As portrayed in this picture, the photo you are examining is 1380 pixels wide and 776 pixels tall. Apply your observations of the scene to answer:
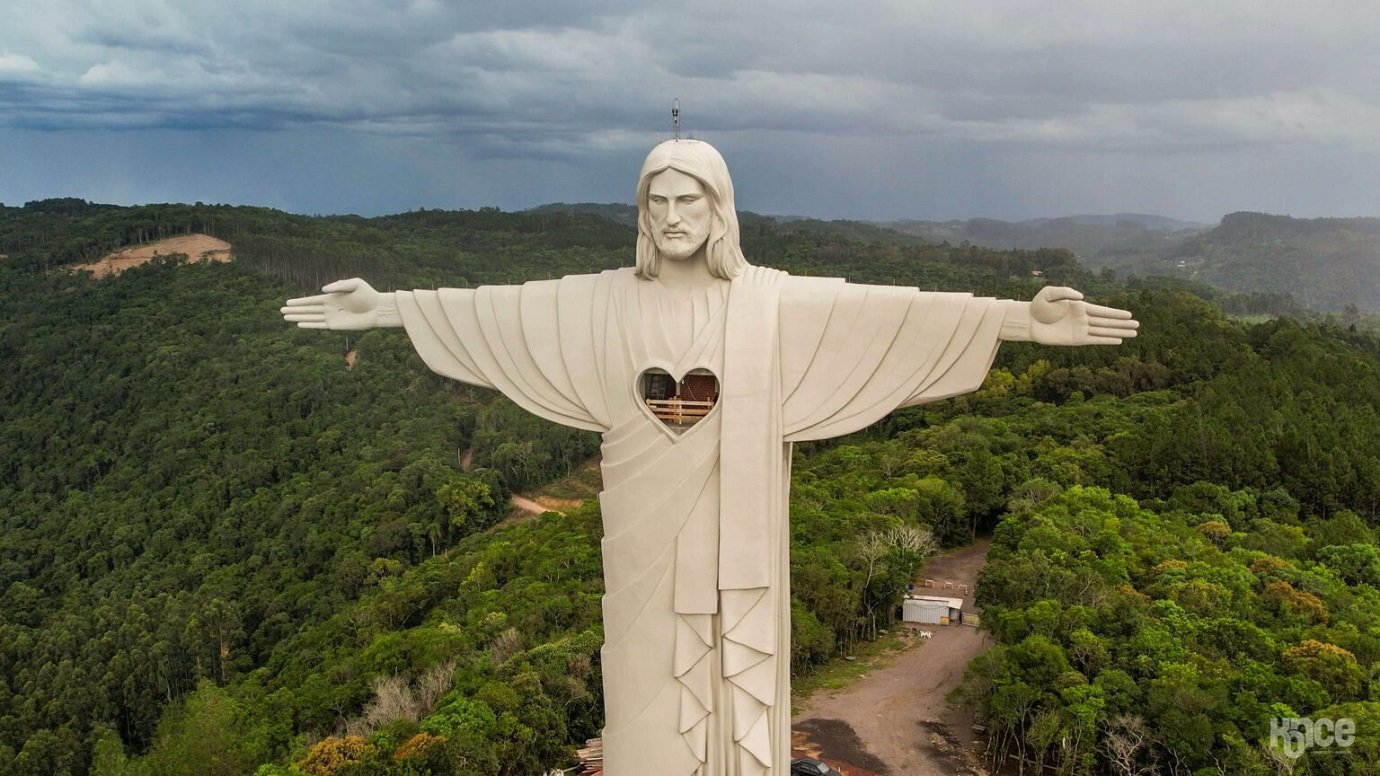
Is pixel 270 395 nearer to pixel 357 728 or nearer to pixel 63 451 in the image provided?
pixel 63 451

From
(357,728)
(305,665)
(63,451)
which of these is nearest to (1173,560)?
(357,728)

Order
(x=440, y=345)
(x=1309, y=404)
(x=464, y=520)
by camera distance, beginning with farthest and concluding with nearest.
Answer: (x=464, y=520) < (x=1309, y=404) < (x=440, y=345)

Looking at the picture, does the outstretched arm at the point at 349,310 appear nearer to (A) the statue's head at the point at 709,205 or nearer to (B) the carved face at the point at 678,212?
(A) the statue's head at the point at 709,205

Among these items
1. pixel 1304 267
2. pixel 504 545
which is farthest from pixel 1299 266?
pixel 504 545

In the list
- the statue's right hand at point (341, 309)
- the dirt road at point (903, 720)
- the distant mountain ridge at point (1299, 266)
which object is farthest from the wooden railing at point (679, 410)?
the distant mountain ridge at point (1299, 266)

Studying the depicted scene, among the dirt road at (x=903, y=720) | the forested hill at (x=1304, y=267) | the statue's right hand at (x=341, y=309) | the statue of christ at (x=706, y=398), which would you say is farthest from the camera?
the forested hill at (x=1304, y=267)

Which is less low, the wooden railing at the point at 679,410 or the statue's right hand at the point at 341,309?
the statue's right hand at the point at 341,309

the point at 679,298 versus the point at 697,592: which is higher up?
the point at 679,298
